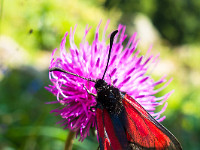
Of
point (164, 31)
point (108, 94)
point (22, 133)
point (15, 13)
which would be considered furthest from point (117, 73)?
point (164, 31)

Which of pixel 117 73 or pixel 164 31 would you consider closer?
pixel 117 73

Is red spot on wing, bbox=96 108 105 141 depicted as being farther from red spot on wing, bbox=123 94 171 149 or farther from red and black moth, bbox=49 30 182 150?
red spot on wing, bbox=123 94 171 149

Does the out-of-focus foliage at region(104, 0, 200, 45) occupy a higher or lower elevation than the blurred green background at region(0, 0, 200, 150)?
higher

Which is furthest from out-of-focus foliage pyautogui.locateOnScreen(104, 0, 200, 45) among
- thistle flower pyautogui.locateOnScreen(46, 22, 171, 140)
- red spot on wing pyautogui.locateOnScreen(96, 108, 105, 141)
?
red spot on wing pyautogui.locateOnScreen(96, 108, 105, 141)

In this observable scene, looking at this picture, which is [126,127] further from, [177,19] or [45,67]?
[177,19]

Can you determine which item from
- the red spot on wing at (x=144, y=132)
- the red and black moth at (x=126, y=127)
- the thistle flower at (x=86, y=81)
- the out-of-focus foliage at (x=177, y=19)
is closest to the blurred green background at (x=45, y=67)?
the out-of-focus foliage at (x=177, y=19)

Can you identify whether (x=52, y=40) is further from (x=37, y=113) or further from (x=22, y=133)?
(x=22, y=133)

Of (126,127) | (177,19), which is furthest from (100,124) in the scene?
(177,19)
